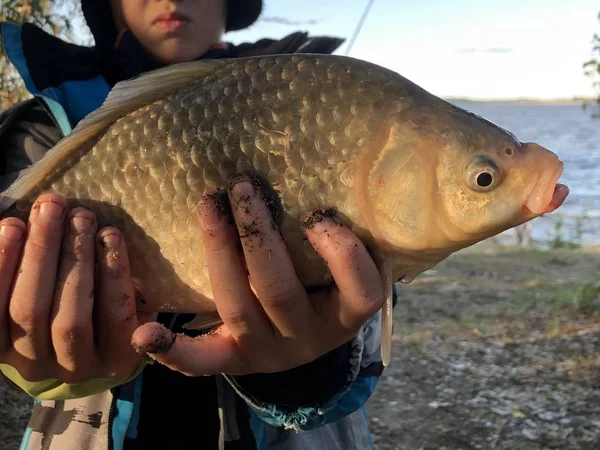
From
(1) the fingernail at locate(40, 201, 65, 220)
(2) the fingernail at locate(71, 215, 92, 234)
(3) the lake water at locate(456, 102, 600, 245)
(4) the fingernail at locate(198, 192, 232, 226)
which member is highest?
(4) the fingernail at locate(198, 192, 232, 226)

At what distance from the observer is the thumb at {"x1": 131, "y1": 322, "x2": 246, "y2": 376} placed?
0.94m

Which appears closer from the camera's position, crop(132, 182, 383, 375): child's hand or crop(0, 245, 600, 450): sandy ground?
crop(132, 182, 383, 375): child's hand

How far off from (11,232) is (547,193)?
3.08 feet

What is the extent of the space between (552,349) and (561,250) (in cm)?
438

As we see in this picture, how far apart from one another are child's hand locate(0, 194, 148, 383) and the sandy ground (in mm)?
1902

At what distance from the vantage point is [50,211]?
1.04 meters

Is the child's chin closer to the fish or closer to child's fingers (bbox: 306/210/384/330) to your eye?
the fish

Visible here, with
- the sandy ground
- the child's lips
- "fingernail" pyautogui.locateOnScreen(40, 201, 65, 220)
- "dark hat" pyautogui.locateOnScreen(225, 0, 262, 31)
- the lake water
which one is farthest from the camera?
the lake water

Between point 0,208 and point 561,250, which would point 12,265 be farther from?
point 561,250

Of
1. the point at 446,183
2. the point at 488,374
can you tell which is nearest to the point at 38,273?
the point at 446,183

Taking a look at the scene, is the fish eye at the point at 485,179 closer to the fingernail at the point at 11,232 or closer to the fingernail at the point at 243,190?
the fingernail at the point at 243,190

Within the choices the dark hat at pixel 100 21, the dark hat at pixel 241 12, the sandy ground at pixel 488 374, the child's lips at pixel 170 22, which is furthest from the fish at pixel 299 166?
the sandy ground at pixel 488 374

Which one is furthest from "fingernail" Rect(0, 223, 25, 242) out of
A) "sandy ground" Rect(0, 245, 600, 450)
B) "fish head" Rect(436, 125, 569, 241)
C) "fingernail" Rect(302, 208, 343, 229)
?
"sandy ground" Rect(0, 245, 600, 450)

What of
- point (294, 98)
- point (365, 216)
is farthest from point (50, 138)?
point (365, 216)
